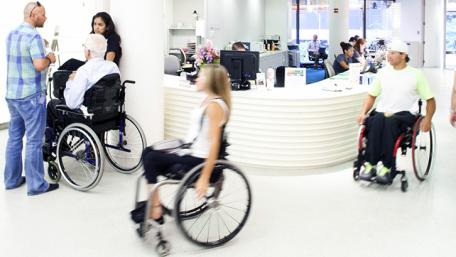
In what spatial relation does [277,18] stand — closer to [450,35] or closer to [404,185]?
[450,35]

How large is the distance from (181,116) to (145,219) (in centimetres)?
263

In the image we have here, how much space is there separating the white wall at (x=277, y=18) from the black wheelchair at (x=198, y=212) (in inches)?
519

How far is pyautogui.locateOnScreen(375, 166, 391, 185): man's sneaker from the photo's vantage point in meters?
A: 4.42

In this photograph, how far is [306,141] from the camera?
200 inches

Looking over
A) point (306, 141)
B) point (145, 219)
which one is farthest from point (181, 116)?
point (145, 219)

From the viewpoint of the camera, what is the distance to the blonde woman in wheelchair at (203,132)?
3.11 metres

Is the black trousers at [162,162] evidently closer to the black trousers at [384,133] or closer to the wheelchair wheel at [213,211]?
the wheelchair wheel at [213,211]

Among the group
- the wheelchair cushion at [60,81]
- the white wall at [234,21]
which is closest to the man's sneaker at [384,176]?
the wheelchair cushion at [60,81]

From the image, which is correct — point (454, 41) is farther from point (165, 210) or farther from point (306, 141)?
point (165, 210)

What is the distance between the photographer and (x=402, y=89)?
444 centimetres

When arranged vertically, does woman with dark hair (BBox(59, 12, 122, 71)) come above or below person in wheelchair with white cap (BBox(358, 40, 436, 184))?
above

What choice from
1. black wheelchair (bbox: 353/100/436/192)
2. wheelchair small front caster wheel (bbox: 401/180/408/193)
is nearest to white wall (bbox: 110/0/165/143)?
black wheelchair (bbox: 353/100/436/192)

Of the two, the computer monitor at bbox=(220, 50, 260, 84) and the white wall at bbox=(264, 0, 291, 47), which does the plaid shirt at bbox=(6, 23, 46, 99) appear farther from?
the white wall at bbox=(264, 0, 291, 47)

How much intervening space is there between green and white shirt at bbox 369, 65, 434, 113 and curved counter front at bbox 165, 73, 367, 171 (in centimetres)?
68
